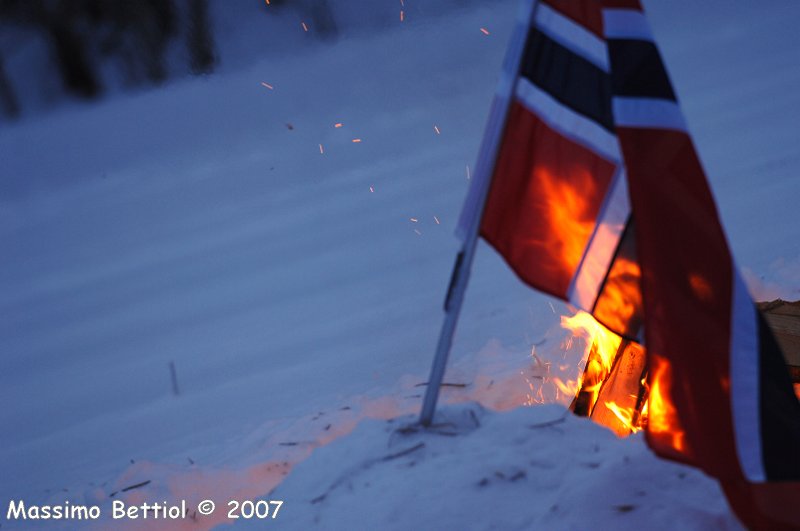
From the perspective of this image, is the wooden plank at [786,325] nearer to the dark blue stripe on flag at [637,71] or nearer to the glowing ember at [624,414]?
the glowing ember at [624,414]

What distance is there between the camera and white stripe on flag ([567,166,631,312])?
10.5 feet

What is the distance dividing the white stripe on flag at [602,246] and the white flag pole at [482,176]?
0.43m

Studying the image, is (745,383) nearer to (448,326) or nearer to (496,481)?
(496,481)

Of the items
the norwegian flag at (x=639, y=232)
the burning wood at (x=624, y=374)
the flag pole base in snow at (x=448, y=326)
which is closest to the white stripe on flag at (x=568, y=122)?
the norwegian flag at (x=639, y=232)

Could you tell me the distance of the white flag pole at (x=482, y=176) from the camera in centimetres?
332

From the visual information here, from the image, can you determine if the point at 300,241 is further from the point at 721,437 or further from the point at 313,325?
the point at 721,437

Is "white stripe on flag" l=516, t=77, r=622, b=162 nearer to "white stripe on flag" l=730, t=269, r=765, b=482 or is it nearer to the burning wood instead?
"white stripe on flag" l=730, t=269, r=765, b=482

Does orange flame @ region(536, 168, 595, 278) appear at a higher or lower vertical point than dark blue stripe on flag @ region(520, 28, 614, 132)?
lower

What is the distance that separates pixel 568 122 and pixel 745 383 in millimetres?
1155

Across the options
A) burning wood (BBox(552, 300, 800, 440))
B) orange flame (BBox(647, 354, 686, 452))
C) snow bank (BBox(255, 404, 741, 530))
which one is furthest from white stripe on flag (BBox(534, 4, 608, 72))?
snow bank (BBox(255, 404, 741, 530))

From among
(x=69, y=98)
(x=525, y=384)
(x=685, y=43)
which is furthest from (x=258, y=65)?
(x=525, y=384)

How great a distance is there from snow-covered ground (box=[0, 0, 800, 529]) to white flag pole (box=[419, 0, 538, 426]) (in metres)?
0.45

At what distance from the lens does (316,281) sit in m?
6.97

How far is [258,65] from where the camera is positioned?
Answer: 11586mm
